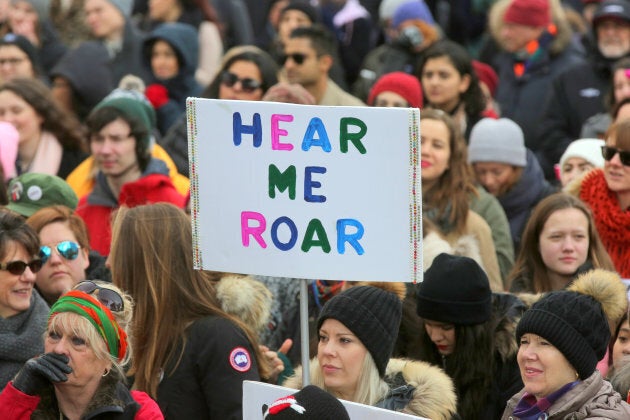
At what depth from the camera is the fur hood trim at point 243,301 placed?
5863 millimetres

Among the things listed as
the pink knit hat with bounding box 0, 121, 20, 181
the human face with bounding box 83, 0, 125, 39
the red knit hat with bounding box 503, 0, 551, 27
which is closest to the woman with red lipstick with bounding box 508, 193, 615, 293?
the pink knit hat with bounding box 0, 121, 20, 181

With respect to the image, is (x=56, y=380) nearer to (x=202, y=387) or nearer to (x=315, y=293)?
(x=202, y=387)

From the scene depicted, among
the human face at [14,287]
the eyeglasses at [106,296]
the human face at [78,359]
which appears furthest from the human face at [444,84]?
the human face at [78,359]

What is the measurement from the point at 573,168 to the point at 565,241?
1.72m

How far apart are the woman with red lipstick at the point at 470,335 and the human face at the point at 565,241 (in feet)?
2.80

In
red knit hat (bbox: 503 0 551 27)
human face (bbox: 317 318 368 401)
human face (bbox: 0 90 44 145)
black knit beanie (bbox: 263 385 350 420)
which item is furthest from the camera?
red knit hat (bbox: 503 0 551 27)

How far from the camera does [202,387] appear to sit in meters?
5.41

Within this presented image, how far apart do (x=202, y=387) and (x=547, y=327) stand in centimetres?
131

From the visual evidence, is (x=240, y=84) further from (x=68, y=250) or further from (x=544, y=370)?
(x=544, y=370)

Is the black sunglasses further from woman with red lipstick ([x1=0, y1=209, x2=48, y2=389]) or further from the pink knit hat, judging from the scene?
the pink knit hat

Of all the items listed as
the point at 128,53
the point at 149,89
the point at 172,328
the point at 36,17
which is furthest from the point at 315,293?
the point at 36,17

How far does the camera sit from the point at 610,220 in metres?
7.59

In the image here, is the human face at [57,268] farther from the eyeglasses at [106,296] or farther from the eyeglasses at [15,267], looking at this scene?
the eyeglasses at [106,296]

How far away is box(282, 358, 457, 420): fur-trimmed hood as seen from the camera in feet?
17.0
